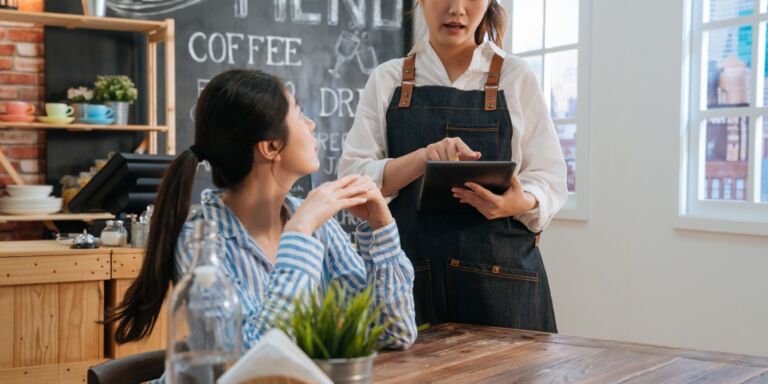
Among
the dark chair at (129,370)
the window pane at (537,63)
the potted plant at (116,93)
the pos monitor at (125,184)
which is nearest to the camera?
the dark chair at (129,370)

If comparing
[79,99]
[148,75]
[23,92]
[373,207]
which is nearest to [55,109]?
[79,99]

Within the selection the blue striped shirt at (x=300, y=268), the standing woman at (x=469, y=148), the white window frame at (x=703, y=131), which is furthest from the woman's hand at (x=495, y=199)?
the white window frame at (x=703, y=131)

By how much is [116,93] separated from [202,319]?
3513 mm

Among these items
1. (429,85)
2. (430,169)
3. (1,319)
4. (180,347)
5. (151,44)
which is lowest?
(1,319)

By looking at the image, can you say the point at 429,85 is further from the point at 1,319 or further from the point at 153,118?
the point at 153,118

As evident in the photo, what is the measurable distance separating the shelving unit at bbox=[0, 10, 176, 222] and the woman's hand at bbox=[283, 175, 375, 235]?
291 cm

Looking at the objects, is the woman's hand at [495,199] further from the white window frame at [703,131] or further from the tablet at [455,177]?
the white window frame at [703,131]

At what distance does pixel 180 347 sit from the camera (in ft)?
3.26

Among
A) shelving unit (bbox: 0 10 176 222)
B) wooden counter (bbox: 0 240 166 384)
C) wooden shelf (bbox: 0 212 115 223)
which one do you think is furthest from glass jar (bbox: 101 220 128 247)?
shelving unit (bbox: 0 10 176 222)

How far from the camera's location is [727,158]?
374 centimetres

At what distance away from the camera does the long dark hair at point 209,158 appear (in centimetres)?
152

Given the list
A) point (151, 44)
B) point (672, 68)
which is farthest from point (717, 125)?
point (151, 44)

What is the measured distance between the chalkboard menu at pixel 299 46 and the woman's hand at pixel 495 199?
2994mm

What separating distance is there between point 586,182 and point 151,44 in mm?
2434
